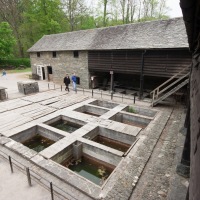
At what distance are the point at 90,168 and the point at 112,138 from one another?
6.69 ft

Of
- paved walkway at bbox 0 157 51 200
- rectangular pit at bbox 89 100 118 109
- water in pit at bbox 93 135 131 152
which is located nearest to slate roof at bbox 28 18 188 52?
rectangular pit at bbox 89 100 118 109

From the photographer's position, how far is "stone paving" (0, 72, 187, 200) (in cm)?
442

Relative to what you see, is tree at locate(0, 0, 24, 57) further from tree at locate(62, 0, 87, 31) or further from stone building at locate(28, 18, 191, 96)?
stone building at locate(28, 18, 191, 96)

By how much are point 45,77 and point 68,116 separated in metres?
13.2

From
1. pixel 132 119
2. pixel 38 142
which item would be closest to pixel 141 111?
pixel 132 119

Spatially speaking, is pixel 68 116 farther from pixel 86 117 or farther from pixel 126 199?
pixel 126 199

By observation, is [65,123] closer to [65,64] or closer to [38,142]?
[38,142]

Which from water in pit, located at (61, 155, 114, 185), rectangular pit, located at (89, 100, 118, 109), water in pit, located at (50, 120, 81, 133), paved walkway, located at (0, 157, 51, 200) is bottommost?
water in pit, located at (61, 155, 114, 185)

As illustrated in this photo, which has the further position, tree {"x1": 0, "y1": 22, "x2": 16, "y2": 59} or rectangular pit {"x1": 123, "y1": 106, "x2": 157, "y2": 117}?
tree {"x1": 0, "y1": 22, "x2": 16, "y2": 59}

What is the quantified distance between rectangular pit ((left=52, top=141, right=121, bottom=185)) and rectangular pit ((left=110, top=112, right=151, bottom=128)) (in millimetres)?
3145

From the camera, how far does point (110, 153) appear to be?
20.1 ft

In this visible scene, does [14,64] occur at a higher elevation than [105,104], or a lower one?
higher

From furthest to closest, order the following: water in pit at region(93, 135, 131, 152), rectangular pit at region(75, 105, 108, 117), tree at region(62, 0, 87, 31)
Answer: tree at region(62, 0, 87, 31)
rectangular pit at region(75, 105, 108, 117)
water in pit at region(93, 135, 131, 152)

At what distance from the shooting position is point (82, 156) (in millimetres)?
6992
